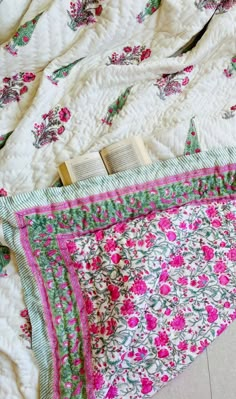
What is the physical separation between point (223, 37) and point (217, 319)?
0.69 meters

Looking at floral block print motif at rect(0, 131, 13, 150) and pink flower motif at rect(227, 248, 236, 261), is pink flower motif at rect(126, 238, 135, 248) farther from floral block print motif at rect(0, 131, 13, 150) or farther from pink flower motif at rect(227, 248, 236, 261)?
floral block print motif at rect(0, 131, 13, 150)

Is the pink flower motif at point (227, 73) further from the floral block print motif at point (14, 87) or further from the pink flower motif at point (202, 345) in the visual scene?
the pink flower motif at point (202, 345)

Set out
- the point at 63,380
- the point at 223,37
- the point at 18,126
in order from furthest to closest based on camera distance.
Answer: the point at 223,37 → the point at 18,126 → the point at 63,380

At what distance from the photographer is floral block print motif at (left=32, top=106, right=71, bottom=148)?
108 centimetres

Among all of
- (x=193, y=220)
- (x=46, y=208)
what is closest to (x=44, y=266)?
(x=46, y=208)

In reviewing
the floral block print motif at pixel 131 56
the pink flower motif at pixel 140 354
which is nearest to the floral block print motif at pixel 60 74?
the floral block print motif at pixel 131 56

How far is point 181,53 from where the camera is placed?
1.20 metres

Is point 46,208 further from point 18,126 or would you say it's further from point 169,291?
point 169,291

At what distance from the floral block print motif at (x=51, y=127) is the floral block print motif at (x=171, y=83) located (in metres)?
0.23

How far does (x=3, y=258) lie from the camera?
3.30 feet

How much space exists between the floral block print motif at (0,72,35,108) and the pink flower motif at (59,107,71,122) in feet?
0.34

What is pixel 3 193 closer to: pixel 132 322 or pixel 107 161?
pixel 107 161

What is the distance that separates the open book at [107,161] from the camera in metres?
1.06

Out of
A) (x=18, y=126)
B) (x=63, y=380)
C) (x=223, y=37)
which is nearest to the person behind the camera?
(x=63, y=380)
